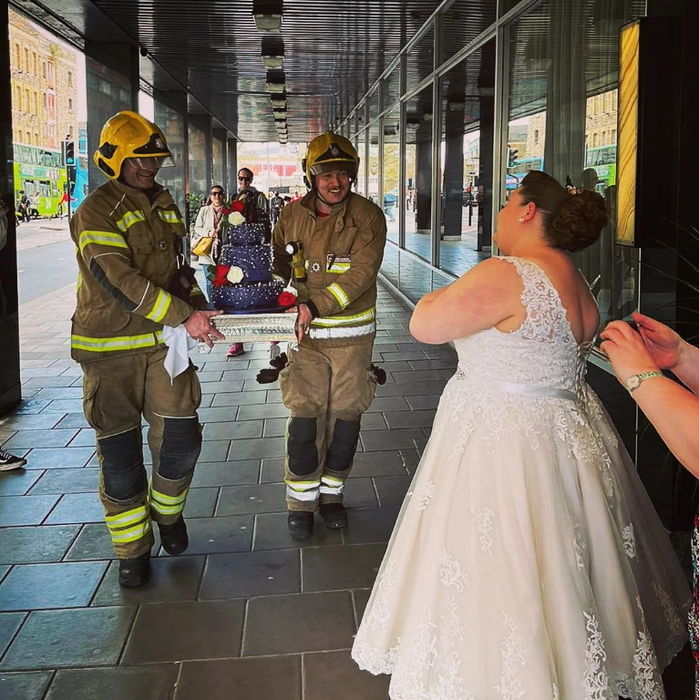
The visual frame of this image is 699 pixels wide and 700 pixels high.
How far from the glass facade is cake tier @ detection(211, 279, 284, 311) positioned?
3.62ft

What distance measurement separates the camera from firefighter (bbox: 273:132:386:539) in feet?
12.0

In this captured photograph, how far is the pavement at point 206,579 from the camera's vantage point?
2.67 m

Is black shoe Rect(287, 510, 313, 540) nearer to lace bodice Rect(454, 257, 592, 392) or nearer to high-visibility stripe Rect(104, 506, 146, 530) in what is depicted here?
high-visibility stripe Rect(104, 506, 146, 530)

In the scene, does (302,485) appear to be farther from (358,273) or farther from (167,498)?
(358,273)

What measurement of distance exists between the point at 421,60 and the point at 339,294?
752 cm

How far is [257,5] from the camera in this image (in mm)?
8297

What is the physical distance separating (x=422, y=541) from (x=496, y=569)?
26cm

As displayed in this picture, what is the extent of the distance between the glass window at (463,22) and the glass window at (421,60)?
0.69 meters

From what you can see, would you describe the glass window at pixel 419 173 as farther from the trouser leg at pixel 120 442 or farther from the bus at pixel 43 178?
the bus at pixel 43 178

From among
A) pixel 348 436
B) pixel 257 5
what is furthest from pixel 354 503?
pixel 257 5

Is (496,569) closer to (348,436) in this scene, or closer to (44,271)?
(348,436)

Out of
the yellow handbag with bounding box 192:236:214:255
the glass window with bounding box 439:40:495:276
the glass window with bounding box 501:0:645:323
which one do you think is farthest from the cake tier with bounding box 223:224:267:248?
the glass window with bounding box 439:40:495:276

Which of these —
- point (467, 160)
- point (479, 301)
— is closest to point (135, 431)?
point (479, 301)

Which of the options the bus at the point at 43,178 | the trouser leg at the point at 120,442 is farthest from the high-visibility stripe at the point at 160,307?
the bus at the point at 43,178
